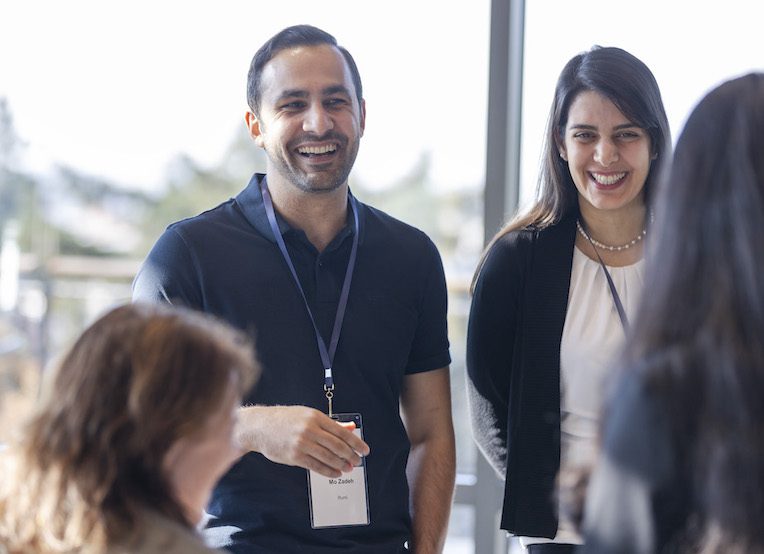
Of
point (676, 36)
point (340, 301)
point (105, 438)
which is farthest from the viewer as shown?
point (676, 36)

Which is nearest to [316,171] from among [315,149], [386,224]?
[315,149]

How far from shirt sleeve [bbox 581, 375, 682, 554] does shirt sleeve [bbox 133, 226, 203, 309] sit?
4.64 feet

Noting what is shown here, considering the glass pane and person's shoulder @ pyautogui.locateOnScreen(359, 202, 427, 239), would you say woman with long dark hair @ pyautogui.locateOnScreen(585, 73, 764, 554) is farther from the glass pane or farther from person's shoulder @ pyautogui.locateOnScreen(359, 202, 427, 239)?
the glass pane

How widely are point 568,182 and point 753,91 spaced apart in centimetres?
134

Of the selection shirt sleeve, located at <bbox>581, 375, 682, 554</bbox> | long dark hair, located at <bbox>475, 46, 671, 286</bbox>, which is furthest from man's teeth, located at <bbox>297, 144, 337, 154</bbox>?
shirt sleeve, located at <bbox>581, 375, 682, 554</bbox>

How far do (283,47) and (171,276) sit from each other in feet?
2.27

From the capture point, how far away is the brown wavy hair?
4.83ft

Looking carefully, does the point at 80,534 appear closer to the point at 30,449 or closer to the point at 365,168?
the point at 30,449

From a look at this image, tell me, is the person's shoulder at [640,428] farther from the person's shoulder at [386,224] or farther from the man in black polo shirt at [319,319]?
the person's shoulder at [386,224]

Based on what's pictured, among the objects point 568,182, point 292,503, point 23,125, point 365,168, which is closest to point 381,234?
point 568,182

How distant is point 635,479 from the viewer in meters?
1.32

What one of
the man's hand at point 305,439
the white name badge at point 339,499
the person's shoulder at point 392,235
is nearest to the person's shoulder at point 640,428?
the man's hand at point 305,439

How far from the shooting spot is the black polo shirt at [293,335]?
248 centimetres

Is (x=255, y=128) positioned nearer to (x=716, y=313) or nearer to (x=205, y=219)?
(x=205, y=219)
